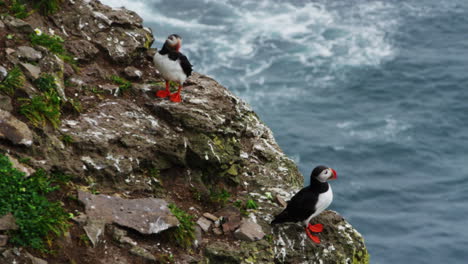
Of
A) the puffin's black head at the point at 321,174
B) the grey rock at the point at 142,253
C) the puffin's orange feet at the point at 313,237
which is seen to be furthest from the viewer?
the puffin's black head at the point at 321,174

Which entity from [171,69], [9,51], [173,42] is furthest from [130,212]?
[173,42]

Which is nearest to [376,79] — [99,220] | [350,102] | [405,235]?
[350,102]

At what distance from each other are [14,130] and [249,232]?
12.3ft

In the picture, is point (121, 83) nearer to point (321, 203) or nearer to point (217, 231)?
point (217, 231)

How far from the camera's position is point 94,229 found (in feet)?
25.9

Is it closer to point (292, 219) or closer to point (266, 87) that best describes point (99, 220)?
point (292, 219)

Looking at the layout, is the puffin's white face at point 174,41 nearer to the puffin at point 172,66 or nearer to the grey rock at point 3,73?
the puffin at point 172,66

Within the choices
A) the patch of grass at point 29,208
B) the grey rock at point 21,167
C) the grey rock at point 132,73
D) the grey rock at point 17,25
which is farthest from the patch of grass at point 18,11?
the patch of grass at point 29,208

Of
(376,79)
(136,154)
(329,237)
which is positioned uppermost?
(376,79)

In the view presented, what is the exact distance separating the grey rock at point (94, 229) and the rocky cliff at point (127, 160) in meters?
0.02

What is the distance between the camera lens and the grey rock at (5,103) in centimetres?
875

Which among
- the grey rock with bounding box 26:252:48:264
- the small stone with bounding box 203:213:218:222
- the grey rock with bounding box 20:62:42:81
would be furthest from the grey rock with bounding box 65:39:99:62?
the grey rock with bounding box 26:252:48:264

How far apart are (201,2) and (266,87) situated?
11.0 m

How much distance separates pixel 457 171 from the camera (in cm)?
3194
